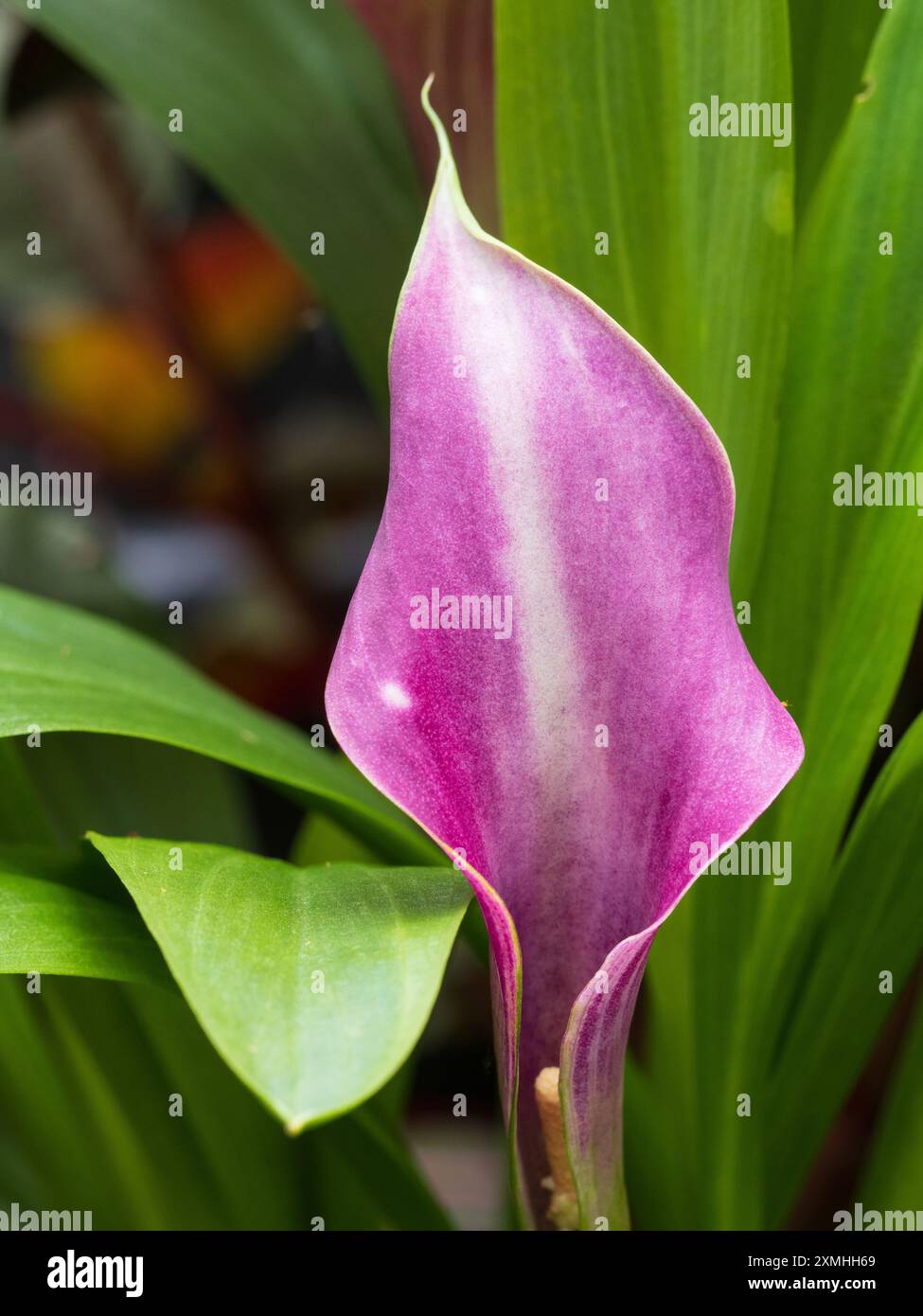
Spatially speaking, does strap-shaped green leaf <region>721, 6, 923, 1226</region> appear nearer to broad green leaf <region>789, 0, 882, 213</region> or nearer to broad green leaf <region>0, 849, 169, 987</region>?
broad green leaf <region>789, 0, 882, 213</region>

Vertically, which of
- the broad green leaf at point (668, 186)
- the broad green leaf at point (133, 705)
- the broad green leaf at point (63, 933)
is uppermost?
the broad green leaf at point (668, 186)

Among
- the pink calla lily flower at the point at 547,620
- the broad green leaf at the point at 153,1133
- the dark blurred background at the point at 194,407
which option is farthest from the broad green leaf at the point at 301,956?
the dark blurred background at the point at 194,407

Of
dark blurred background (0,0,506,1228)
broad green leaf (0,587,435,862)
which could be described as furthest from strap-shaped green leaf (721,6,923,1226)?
dark blurred background (0,0,506,1228)

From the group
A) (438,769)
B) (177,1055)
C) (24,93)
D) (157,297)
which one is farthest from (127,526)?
(438,769)

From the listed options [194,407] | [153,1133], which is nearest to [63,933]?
[153,1133]

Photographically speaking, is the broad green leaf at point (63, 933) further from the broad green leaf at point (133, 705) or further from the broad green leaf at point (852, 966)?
the broad green leaf at point (852, 966)
